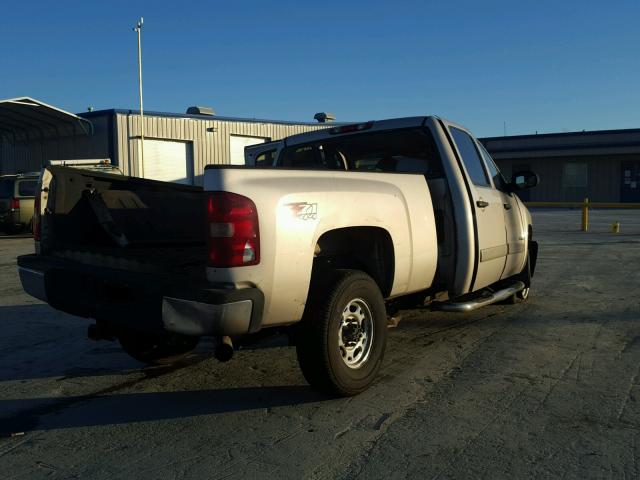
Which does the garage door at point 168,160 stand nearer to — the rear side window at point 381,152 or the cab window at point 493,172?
the rear side window at point 381,152

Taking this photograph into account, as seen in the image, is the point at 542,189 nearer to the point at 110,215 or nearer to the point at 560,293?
the point at 560,293

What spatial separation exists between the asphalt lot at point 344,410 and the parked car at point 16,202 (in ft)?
39.5

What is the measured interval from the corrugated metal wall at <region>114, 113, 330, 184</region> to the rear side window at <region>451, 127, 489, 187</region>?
2083cm

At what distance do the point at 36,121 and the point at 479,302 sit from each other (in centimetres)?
2666

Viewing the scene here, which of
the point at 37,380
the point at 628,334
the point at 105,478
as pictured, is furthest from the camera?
the point at 628,334

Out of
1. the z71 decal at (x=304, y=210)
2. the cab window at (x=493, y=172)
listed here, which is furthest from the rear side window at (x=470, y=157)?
the z71 decal at (x=304, y=210)

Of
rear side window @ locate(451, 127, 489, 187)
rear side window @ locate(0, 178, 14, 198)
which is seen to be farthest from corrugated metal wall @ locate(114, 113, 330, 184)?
rear side window @ locate(451, 127, 489, 187)

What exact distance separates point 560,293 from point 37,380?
637cm

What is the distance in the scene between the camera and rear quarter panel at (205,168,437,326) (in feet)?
11.3

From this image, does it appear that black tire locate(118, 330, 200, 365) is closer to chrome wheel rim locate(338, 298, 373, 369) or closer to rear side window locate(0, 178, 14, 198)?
chrome wheel rim locate(338, 298, 373, 369)

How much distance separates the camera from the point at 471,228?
495cm

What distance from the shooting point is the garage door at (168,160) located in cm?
2675

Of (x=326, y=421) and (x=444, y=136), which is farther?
(x=444, y=136)

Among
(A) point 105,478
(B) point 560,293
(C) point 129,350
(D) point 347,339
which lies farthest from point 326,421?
(B) point 560,293
